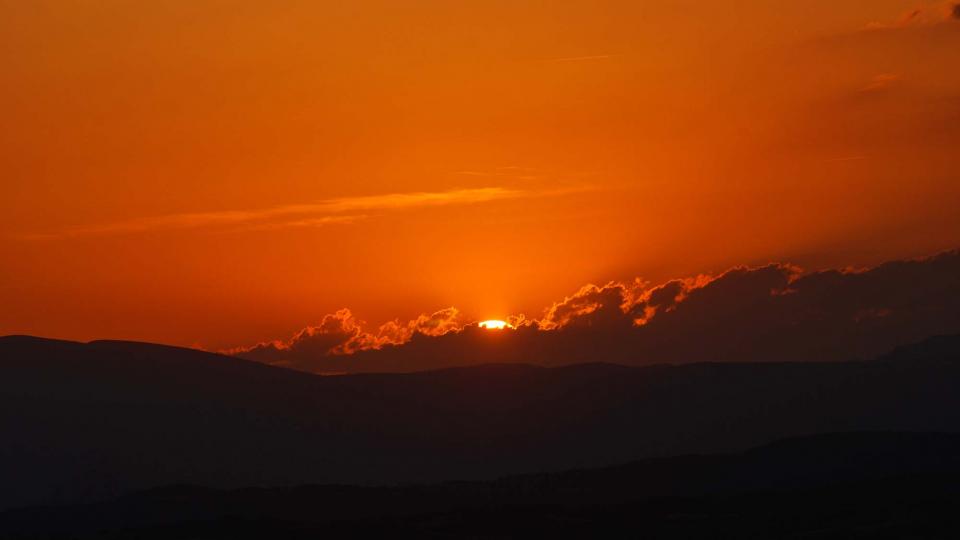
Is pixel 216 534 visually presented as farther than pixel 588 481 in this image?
No

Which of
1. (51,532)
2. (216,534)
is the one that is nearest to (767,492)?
(216,534)

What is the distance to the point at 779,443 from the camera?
19075 centimetres

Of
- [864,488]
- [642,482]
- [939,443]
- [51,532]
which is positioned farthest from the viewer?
[939,443]

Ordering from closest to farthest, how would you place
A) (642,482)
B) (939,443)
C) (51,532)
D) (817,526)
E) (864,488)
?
1. (817,526)
2. (864,488)
3. (51,532)
4. (642,482)
5. (939,443)

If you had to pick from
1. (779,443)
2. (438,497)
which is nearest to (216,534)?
(438,497)

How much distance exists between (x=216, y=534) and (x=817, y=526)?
47.9 metres

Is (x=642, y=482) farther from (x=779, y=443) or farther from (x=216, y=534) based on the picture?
(x=216, y=534)

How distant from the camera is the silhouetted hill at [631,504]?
13200 centimetres

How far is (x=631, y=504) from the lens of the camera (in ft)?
490

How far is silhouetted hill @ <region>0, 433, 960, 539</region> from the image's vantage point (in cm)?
13200

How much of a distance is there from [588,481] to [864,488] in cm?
3474

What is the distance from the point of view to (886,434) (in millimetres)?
193125

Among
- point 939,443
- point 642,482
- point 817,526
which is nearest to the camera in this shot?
point 817,526

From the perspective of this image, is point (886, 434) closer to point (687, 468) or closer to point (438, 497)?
point (687, 468)
